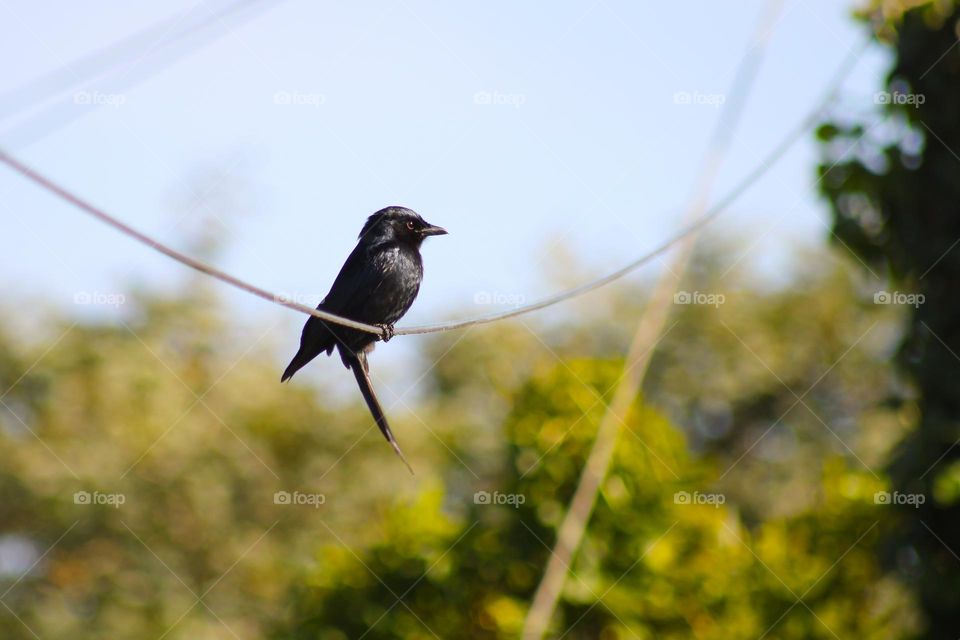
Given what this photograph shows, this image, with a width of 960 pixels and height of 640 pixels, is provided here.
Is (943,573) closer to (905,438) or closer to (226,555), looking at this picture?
(905,438)

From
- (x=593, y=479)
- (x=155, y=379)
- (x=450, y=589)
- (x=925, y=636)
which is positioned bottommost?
(x=155, y=379)

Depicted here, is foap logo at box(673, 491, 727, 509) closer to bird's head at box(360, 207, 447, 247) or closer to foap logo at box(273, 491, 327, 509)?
bird's head at box(360, 207, 447, 247)

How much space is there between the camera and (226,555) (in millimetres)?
15078

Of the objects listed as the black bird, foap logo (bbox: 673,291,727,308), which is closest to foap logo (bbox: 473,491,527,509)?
the black bird

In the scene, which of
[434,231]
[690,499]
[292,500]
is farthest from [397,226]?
[292,500]

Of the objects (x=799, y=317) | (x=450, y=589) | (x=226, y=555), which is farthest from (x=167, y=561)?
(x=799, y=317)

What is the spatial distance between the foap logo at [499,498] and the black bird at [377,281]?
1.57 m

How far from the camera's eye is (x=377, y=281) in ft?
14.5

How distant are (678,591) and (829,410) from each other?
635 inches

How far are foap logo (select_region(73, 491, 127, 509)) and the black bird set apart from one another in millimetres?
10728

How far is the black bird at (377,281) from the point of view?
4418mm

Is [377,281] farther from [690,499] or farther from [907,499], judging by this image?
[907,499]

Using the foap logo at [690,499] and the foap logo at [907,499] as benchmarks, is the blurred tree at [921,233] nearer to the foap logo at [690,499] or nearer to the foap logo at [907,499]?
the foap logo at [907,499]

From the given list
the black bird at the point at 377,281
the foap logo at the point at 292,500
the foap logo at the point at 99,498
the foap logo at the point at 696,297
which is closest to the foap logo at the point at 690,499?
the black bird at the point at 377,281
